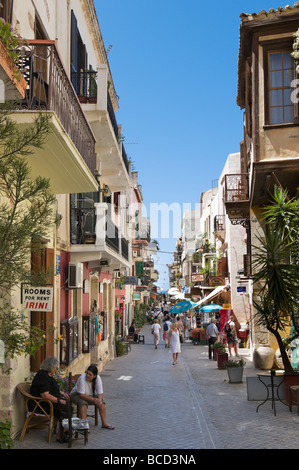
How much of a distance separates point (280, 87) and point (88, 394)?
10.3m

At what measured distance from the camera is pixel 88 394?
9742mm

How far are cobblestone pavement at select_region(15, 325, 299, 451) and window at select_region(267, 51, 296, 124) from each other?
767cm

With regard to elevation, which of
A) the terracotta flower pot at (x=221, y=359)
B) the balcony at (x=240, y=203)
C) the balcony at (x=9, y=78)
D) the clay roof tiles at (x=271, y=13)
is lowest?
the terracotta flower pot at (x=221, y=359)

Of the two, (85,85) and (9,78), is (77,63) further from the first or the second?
(9,78)

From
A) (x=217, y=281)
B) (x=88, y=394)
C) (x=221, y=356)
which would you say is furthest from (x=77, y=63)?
(x=217, y=281)

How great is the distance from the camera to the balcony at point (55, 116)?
23.1 feet

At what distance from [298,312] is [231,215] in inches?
342

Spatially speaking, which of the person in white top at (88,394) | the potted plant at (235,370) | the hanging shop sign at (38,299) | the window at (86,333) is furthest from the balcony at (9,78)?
the potted plant at (235,370)

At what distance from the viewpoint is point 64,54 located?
13.1m

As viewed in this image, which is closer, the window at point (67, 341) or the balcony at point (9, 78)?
the balcony at point (9, 78)

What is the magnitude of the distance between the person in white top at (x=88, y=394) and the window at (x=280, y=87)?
919 centimetres

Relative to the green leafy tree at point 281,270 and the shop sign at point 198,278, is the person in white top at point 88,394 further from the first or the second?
the shop sign at point 198,278

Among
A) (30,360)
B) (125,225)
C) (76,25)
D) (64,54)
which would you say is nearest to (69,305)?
(30,360)

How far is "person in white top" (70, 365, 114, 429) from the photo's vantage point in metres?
9.52
